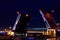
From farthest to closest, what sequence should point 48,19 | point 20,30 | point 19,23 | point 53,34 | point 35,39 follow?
point 48,19
point 19,23
point 20,30
point 53,34
point 35,39

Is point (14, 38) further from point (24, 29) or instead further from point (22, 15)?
point (22, 15)

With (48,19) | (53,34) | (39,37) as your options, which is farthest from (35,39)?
(48,19)

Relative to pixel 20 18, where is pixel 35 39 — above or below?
below

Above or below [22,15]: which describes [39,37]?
below

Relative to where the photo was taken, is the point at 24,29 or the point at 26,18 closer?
the point at 24,29

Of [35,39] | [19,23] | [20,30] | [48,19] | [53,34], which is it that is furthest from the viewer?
[48,19]

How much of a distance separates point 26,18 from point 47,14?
250cm

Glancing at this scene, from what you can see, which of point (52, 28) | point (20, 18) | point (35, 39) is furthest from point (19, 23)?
point (35, 39)

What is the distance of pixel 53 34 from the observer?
10078mm

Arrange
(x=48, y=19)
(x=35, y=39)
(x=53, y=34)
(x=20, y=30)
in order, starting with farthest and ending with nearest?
(x=48, y=19), (x=20, y=30), (x=53, y=34), (x=35, y=39)

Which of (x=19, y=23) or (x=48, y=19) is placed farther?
(x=48, y=19)

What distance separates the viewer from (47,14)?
45.6 feet

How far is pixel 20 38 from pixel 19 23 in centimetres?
255

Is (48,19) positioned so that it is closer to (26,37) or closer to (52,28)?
(52,28)
